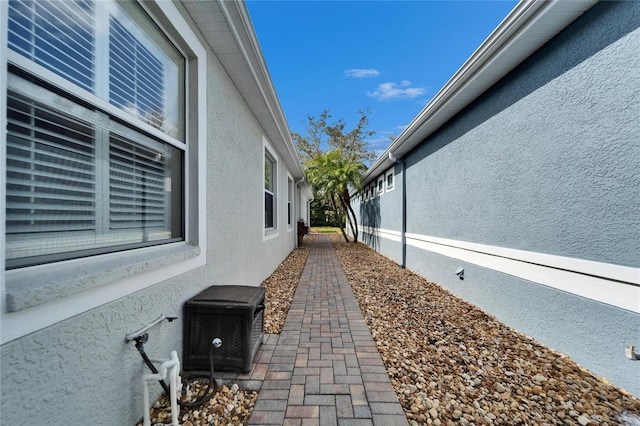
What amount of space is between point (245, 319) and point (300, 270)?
4838mm

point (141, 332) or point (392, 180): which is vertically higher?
point (392, 180)

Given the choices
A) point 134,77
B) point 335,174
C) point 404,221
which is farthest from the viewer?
point 335,174

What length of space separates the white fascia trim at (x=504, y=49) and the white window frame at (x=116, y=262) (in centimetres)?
325

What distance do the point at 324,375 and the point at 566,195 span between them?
2.91 meters

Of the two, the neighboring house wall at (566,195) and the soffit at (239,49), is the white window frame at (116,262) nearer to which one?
the soffit at (239,49)

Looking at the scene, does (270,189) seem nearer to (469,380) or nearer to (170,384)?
(170,384)

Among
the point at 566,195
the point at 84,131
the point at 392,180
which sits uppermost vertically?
the point at 392,180

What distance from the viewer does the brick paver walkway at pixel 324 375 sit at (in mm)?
1958

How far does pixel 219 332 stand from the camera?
2389 mm

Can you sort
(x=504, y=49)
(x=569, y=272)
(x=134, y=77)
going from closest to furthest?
(x=134, y=77) < (x=569, y=272) < (x=504, y=49)

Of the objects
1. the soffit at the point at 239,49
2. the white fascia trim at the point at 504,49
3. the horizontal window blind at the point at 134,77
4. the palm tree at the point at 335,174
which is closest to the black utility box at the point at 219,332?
the horizontal window blind at the point at 134,77

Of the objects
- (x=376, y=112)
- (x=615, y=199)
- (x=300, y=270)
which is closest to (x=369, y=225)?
(x=300, y=270)

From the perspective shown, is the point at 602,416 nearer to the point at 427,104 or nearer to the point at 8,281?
the point at 8,281

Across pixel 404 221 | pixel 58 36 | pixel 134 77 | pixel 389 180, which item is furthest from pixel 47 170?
pixel 389 180
